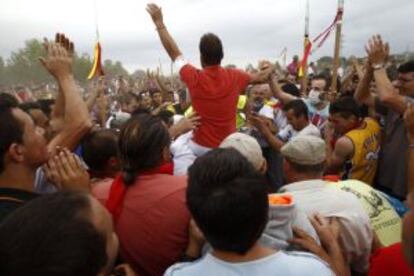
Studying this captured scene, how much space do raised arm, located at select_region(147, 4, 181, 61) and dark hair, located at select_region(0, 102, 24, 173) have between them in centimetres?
230

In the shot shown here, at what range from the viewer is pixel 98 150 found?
3.01m

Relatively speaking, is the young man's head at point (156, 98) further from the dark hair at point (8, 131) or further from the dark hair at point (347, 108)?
the dark hair at point (8, 131)

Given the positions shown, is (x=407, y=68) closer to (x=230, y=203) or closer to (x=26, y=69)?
(x=230, y=203)

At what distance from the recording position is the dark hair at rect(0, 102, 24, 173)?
2.33 metres

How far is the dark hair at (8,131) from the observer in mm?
2332

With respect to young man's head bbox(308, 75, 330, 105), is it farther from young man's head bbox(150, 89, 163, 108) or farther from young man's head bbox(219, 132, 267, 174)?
young man's head bbox(219, 132, 267, 174)

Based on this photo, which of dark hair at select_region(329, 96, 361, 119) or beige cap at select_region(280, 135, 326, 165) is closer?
beige cap at select_region(280, 135, 326, 165)

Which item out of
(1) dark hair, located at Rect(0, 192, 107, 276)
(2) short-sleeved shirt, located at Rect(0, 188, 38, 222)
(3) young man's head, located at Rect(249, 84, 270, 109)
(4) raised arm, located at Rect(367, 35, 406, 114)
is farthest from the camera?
(3) young man's head, located at Rect(249, 84, 270, 109)

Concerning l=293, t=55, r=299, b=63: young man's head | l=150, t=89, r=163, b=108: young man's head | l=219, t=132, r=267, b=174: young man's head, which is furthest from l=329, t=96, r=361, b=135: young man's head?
l=293, t=55, r=299, b=63: young man's head

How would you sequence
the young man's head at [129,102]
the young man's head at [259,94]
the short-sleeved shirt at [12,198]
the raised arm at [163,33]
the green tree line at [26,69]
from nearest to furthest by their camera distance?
the short-sleeved shirt at [12,198], the raised arm at [163,33], the young man's head at [259,94], the young man's head at [129,102], the green tree line at [26,69]

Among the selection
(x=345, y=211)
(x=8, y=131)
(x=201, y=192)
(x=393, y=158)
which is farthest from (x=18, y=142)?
(x=393, y=158)

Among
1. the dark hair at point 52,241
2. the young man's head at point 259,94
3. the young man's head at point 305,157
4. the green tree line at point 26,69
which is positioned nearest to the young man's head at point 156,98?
the young man's head at point 259,94

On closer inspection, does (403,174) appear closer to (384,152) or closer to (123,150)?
(384,152)

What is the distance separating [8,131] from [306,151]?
166 cm
